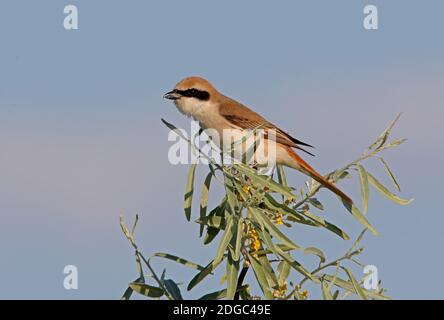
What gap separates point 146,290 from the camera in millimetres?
3652

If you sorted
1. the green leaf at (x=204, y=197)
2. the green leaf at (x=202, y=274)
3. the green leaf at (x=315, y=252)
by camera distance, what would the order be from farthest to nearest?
the green leaf at (x=204, y=197) < the green leaf at (x=315, y=252) < the green leaf at (x=202, y=274)

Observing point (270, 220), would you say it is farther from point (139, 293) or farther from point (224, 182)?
point (139, 293)

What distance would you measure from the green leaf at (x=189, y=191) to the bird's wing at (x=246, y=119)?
272cm

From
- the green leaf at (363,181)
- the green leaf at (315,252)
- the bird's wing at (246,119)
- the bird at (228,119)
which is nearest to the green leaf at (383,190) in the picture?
the green leaf at (363,181)

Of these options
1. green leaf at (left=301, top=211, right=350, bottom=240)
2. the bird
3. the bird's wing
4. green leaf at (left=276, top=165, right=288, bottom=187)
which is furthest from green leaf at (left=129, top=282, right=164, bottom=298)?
the bird's wing

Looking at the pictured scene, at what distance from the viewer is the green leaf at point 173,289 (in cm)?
359

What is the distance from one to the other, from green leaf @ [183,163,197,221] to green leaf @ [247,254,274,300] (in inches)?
17.7

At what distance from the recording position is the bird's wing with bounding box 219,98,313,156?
21.7 feet

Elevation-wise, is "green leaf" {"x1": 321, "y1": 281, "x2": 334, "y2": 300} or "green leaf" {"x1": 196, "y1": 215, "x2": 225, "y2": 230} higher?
"green leaf" {"x1": 196, "y1": 215, "x2": 225, "y2": 230}

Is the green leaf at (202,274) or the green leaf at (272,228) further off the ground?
the green leaf at (272,228)

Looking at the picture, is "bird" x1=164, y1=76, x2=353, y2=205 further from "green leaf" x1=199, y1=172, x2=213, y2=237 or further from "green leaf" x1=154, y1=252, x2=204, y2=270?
"green leaf" x1=154, y1=252, x2=204, y2=270

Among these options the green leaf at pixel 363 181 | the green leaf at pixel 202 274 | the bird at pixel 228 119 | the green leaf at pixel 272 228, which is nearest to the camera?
the green leaf at pixel 272 228

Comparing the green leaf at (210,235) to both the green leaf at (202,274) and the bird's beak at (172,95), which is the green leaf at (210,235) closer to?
the green leaf at (202,274)

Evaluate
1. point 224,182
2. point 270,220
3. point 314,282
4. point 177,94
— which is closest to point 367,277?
point 314,282
